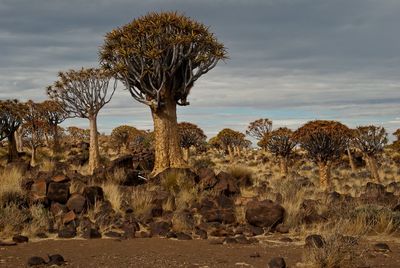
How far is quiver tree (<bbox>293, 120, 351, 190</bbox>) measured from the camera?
57.7 ft

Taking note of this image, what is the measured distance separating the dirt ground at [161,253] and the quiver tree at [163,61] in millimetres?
7244

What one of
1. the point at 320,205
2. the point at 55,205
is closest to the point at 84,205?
the point at 55,205

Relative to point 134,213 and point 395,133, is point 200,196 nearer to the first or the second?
point 134,213

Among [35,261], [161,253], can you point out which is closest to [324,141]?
[161,253]

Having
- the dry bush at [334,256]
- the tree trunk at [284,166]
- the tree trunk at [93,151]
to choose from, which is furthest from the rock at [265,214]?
the tree trunk at [284,166]

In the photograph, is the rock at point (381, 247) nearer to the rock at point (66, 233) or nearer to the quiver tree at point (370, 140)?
the rock at point (66, 233)

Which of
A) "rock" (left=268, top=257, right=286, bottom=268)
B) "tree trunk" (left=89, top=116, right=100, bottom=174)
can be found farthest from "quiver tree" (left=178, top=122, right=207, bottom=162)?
"rock" (left=268, top=257, right=286, bottom=268)

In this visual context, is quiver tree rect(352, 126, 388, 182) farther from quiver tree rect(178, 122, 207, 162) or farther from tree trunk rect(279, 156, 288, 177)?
quiver tree rect(178, 122, 207, 162)

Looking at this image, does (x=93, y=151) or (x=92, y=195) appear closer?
(x=92, y=195)

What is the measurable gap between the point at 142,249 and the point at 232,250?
4.73 feet

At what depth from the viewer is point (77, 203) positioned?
33.1 feet

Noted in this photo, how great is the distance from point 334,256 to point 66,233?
15.7 ft

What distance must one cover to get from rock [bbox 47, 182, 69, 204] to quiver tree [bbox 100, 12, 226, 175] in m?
4.96

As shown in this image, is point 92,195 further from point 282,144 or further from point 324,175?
point 282,144
